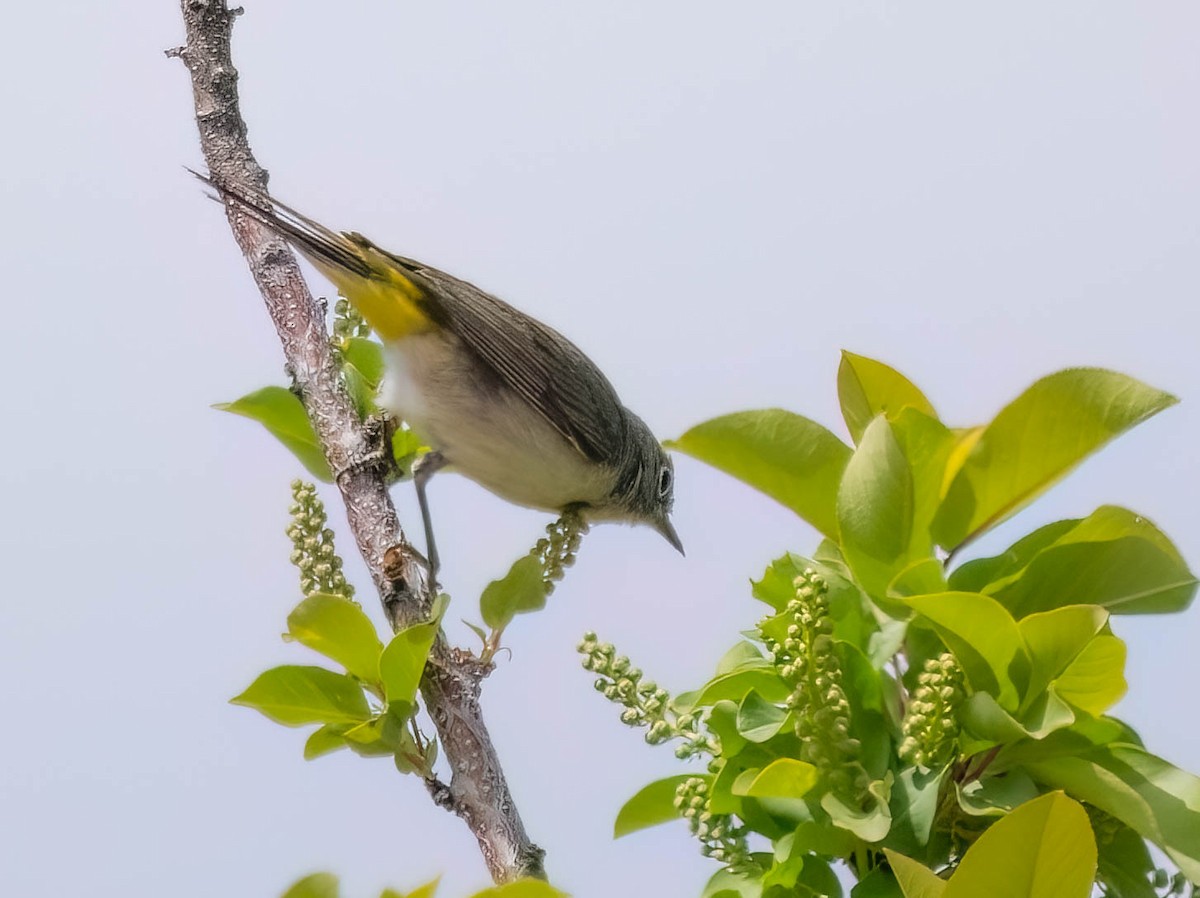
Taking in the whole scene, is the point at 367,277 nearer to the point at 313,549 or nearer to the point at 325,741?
the point at 313,549

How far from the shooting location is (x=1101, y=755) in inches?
70.3

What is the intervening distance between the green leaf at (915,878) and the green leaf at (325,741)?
3.25 ft

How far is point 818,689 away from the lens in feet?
5.49

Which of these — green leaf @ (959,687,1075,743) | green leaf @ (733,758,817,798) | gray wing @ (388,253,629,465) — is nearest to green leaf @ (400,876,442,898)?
green leaf @ (733,758,817,798)

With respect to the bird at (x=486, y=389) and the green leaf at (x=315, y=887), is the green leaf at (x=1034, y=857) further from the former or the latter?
the bird at (x=486, y=389)

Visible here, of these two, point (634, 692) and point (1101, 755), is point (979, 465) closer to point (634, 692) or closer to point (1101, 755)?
point (1101, 755)

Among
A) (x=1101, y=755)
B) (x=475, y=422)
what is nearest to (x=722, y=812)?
(x=1101, y=755)

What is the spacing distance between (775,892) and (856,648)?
14.2 inches

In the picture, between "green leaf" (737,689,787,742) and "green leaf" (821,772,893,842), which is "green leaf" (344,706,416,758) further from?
"green leaf" (821,772,893,842)

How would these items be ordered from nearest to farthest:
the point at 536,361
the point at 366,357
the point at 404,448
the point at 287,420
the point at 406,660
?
the point at 406,660
the point at 287,420
the point at 366,357
the point at 404,448
the point at 536,361

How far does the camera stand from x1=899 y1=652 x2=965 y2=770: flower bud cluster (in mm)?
1666

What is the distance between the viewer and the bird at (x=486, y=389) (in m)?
3.61

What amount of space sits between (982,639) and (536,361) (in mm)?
2591

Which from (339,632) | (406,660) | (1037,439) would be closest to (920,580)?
(1037,439)
